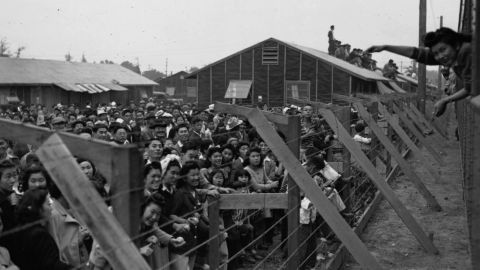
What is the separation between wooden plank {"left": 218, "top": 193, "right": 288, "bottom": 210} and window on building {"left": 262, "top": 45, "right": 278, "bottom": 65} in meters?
25.0

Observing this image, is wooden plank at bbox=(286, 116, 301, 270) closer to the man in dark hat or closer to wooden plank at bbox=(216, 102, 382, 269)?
wooden plank at bbox=(216, 102, 382, 269)

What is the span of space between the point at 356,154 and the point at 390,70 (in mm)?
35242

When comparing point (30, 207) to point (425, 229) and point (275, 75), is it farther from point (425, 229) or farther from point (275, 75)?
point (275, 75)

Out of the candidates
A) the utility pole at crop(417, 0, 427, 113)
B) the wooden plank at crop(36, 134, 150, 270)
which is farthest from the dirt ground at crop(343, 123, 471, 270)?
the utility pole at crop(417, 0, 427, 113)

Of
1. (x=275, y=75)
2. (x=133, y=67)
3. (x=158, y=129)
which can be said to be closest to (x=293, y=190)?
(x=158, y=129)

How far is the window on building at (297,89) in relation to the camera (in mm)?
28734

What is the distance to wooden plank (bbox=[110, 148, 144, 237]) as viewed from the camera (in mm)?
2016

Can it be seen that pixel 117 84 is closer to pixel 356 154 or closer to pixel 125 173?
pixel 356 154

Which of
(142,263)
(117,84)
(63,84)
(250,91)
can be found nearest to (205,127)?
(142,263)

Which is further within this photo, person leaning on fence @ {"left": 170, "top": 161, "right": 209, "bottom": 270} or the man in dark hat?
the man in dark hat

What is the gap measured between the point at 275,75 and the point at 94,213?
27.5 m

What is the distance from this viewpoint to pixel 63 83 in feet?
106

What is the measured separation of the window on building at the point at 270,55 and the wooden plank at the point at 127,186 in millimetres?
27431

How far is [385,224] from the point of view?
25.9 ft
